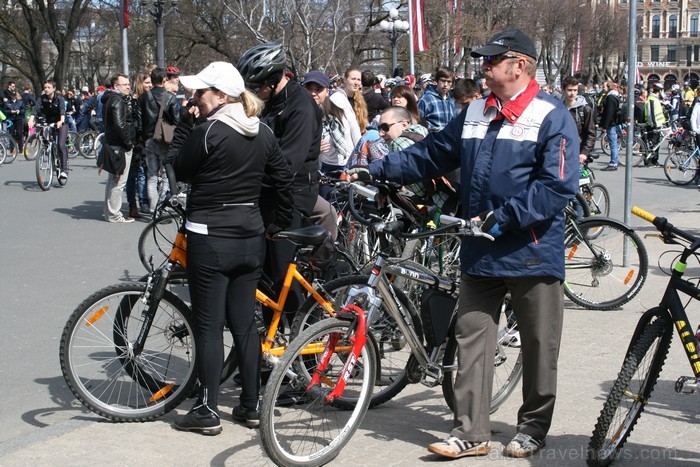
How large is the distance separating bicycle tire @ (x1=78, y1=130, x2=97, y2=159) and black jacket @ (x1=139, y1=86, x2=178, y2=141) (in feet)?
36.4

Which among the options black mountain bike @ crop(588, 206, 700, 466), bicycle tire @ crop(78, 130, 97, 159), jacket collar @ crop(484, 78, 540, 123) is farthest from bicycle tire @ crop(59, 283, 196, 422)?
bicycle tire @ crop(78, 130, 97, 159)

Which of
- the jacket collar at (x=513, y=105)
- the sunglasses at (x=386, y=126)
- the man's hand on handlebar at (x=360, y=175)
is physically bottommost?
the man's hand on handlebar at (x=360, y=175)

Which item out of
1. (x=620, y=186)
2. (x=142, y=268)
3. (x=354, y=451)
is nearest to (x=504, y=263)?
(x=354, y=451)

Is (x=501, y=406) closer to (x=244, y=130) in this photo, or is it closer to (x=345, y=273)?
(x=345, y=273)

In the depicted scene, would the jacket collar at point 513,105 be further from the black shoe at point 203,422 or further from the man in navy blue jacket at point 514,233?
the black shoe at point 203,422

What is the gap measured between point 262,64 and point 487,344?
2090 mm

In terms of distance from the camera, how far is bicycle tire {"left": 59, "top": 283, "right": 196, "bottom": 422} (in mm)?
4859

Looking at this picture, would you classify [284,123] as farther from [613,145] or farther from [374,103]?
[613,145]

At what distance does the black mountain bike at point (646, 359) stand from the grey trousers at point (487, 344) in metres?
0.34

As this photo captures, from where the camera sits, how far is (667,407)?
5215 millimetres

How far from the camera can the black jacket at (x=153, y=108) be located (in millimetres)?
11703

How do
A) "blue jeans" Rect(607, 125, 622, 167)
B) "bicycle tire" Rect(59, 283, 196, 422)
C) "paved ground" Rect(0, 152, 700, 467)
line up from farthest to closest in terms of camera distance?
"blue jeans" Rect(607, 125, 622, 167)
"bicycle tire" Rect(59, 283, 196, 422)
"paved ground" Rect(0, 152, 700, 467)

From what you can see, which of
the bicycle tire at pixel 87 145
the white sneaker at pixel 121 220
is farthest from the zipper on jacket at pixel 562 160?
the bicycle tire at pixel 87 145

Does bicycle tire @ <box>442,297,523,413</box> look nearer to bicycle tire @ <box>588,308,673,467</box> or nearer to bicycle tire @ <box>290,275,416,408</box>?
bicycle tire @ <box>290,275,416,408</box>
